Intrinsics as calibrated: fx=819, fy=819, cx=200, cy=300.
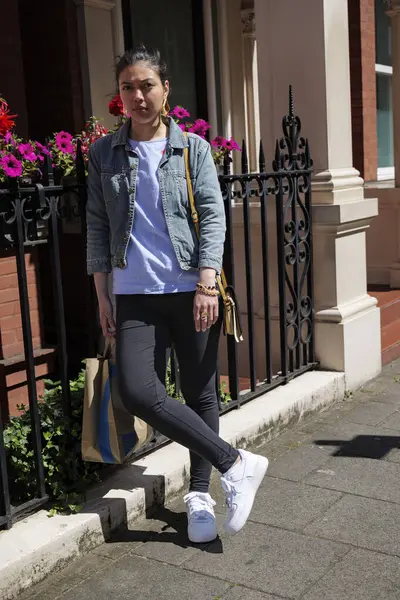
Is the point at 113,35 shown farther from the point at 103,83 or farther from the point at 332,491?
the point at 332,491

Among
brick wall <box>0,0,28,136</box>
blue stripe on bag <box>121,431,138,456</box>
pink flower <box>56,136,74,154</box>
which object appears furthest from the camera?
brick wall <box>0,0,28,136</box>

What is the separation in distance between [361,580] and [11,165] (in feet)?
6.78

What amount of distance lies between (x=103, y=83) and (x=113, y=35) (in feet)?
1.28

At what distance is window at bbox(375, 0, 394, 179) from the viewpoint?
10875 mm

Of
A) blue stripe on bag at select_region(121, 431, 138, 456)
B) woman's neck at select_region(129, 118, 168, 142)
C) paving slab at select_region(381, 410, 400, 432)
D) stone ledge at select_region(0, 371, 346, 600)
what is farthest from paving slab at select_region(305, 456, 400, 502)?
woman's neck at select_region(129, 118, 168, 142)

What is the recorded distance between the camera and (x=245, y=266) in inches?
215

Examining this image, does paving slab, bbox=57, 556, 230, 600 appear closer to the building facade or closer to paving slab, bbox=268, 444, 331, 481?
paving slab, bbox=268, 444, 331, 481

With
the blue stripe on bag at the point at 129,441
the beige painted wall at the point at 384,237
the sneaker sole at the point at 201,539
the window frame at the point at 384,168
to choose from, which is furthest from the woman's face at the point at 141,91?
the window frame at the point at 384,168

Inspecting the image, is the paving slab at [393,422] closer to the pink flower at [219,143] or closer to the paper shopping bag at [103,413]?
the pink flower at [219,143]

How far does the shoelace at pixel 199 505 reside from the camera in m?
3.43

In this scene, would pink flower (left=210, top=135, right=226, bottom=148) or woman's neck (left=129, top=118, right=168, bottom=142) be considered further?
pink flower (left=210, top=135, right=226, bottom=148)

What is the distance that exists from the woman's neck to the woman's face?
54 mm

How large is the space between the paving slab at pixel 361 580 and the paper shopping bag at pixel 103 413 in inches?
38.8

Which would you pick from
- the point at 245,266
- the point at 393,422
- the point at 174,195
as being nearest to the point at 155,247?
the point at 174,195
